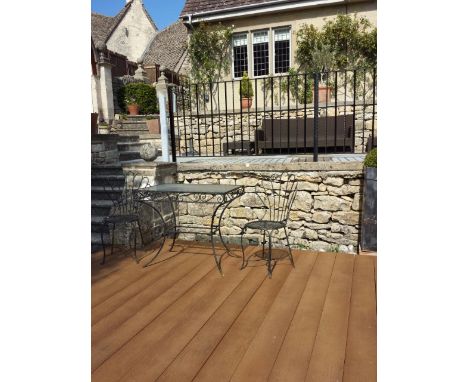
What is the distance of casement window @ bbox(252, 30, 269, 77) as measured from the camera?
937 centimetres

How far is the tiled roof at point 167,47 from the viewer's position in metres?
17.2

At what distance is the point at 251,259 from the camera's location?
3.49 metres

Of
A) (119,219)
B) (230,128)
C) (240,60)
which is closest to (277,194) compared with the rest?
(119,219)

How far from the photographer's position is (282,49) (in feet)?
30.6

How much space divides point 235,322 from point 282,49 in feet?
28.6

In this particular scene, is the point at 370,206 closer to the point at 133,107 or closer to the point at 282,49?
the point at 282,49

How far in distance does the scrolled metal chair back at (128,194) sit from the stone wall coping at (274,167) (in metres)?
0.55

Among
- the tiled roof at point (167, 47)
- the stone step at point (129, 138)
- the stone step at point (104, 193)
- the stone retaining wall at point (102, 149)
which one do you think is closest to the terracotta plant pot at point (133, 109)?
the tiled roof at point (167, 47)

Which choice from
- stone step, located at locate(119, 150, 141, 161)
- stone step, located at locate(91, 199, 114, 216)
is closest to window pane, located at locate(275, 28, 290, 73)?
stone step, located at locate(119, 150, 141, 161)

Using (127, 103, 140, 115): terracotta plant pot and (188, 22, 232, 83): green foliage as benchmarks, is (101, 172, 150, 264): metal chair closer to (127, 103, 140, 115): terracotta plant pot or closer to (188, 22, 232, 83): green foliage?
(188, 22, 232, 83): green foliage

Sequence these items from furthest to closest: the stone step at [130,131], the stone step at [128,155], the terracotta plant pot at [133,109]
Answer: the terracotta plant pot at [133,109] < the stone step at [130,131] < the stone step at [128,155]
